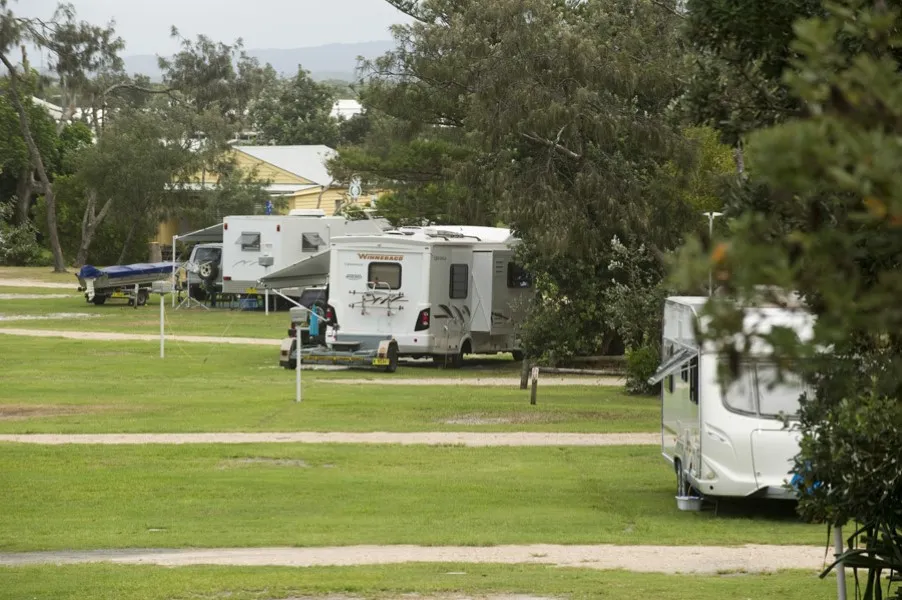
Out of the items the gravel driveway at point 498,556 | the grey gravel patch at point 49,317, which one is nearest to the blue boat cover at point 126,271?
the grey gravel patch at point 49,317

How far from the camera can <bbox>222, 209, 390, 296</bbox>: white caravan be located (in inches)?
1854

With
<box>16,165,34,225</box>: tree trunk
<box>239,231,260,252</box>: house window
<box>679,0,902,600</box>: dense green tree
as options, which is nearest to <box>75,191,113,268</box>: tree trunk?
<box>16,165,34,225</box>: tree trunk

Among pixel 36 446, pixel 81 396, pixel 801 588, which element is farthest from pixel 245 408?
pixel 801 588

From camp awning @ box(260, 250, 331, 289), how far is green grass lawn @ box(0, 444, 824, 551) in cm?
1736

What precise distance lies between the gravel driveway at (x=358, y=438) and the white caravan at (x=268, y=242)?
25.9 m

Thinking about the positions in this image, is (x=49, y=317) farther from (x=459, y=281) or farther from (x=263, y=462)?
(x=263, y=462)

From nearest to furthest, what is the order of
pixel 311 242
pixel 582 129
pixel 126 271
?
pixel 582 129 < pixel 311 242 < pixel 126 271

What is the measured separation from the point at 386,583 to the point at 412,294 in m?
20.2

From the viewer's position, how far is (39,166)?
65000 millimetres

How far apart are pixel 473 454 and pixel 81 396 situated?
920 cm

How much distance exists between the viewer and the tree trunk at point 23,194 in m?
73.2

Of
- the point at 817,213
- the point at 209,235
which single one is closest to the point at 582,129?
the point at 817,213

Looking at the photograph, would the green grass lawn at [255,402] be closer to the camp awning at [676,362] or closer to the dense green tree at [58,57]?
the camp awning at [676,362]

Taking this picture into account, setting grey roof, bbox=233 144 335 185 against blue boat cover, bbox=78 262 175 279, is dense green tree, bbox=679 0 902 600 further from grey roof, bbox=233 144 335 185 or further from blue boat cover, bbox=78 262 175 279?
grey roof, bbox=233 144 335 185
